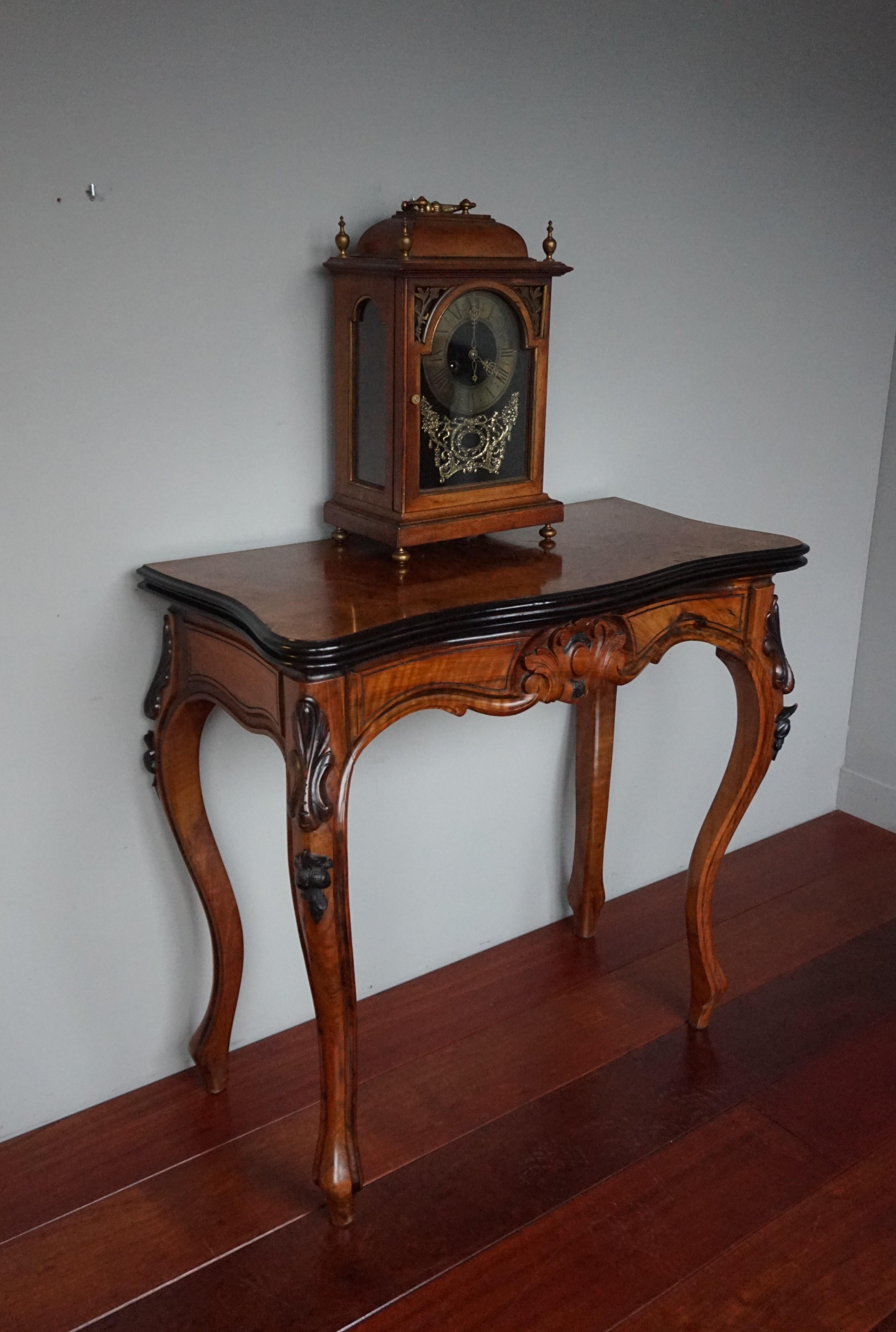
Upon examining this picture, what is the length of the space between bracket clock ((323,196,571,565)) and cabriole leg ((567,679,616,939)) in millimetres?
584

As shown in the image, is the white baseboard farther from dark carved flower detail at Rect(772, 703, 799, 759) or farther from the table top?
the table top

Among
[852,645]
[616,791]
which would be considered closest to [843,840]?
[852,645]

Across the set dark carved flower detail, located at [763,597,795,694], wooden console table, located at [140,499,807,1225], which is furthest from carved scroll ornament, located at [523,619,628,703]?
dark carved flower detail, located at [763,597,795,694]

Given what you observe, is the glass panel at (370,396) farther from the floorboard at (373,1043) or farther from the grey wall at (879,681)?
the grey wall at (879,681)

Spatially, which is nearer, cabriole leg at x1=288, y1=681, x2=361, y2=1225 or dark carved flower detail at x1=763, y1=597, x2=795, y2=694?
cabriole leg at x1=288, y1=681, x2=361, y2=1225

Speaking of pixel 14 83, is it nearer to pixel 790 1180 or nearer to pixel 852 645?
pixel 790 1180

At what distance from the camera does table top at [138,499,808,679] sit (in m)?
1.56

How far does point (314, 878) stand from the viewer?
5.21 ft

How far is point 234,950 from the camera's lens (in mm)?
2043

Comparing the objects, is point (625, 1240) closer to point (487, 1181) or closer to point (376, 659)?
point (487, 1181)

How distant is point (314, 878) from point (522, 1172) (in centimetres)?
68

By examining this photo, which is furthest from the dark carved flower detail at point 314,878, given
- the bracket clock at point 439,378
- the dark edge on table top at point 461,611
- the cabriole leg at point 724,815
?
the cabriole leg at point 724,815

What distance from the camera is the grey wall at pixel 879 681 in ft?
9.73

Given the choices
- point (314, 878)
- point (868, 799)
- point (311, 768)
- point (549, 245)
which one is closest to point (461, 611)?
point (311, 768)
